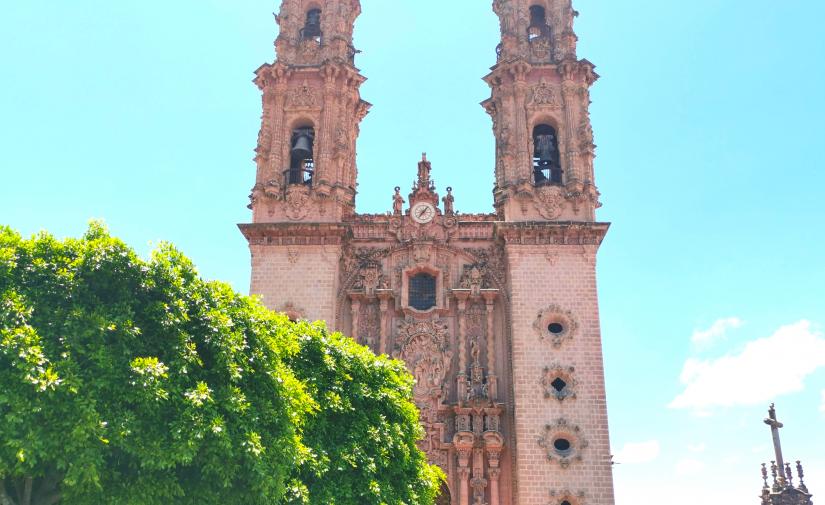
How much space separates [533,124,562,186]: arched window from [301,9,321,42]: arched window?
36.1ft

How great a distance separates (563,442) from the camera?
80.3 feet

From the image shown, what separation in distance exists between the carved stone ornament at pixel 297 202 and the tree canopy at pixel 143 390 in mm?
12952

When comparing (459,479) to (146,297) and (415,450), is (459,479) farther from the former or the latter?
(146,297)

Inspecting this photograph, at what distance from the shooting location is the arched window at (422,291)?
27.3 metres

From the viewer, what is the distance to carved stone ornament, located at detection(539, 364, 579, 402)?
81.5ft

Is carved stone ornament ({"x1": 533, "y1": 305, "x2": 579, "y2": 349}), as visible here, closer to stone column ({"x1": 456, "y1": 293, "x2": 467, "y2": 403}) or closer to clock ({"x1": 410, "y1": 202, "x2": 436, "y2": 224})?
stone column ({"x1": 456, "y1": 293, "x2": 467, "y2": 403})

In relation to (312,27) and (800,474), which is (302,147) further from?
(800,474)

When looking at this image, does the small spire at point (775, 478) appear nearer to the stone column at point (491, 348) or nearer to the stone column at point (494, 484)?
the stone column at point (494, 484)

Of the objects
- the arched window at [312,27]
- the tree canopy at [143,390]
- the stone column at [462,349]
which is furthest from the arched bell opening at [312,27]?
the tree canopy at [143,390]

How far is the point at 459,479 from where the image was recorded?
2430cm

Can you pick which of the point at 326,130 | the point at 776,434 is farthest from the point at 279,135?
the point at 776,434

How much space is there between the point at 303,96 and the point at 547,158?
33.5ft

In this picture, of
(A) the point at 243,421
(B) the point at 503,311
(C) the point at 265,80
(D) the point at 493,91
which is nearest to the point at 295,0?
(C) the point at 265,80

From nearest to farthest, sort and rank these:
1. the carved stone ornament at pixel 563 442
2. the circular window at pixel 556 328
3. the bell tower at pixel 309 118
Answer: the carved stone ornament at pixel 563 442
the circular window at pixel 556 328
the bell tower at pixel 309 118
